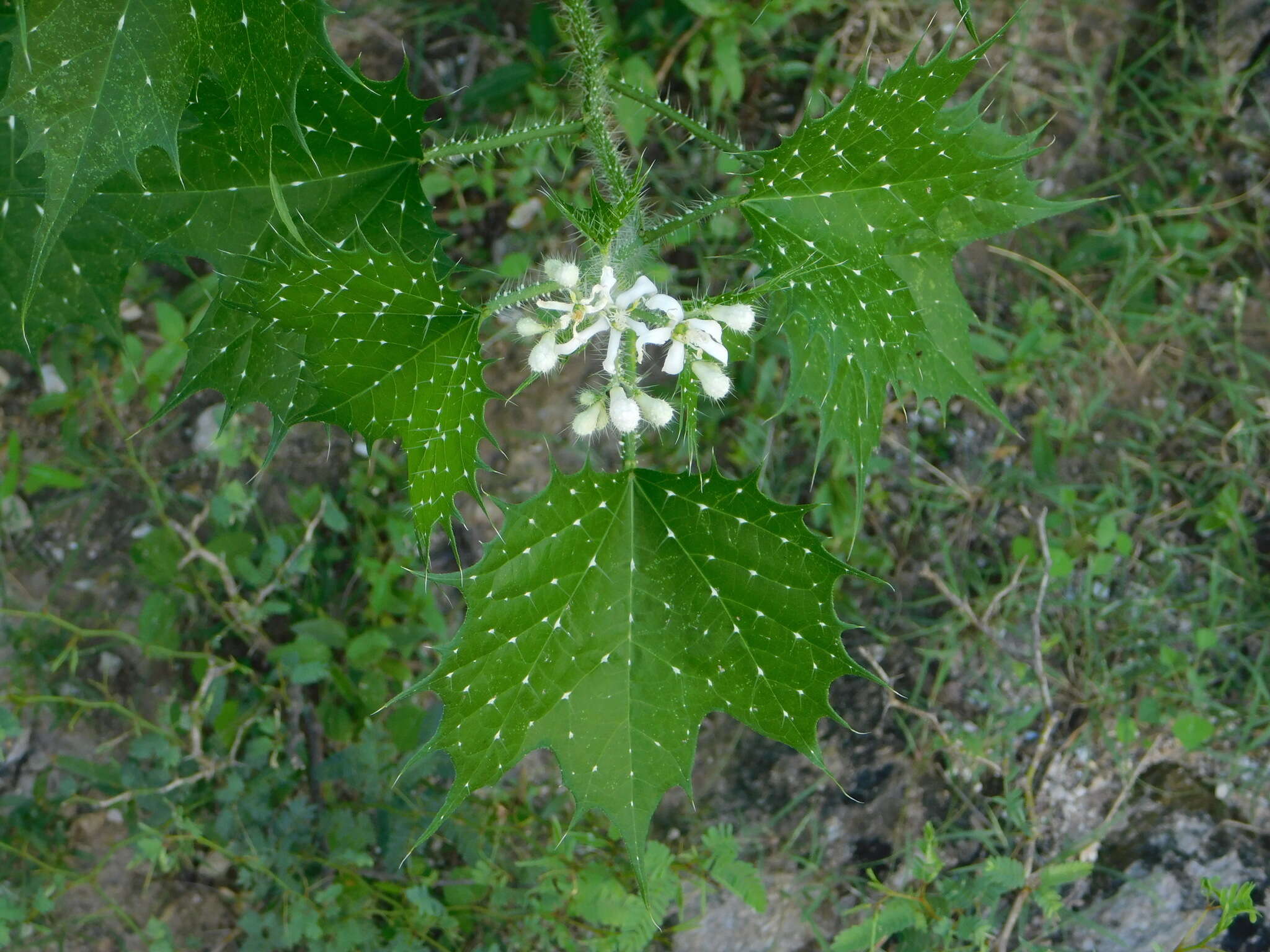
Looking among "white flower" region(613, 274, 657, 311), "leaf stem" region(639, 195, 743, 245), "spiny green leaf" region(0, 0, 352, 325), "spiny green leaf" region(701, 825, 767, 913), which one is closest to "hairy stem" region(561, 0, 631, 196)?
"leaf stem" region(639, 195, 743, 245)

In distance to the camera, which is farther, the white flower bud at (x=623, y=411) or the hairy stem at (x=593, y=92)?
Result: the hairy stem at (x=593, y=92)

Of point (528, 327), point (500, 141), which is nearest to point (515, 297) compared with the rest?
point (528, 327)

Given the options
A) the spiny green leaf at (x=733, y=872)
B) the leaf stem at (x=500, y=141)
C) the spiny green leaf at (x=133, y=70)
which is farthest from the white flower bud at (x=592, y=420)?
the spiny green leaf at (x=733, y=872)

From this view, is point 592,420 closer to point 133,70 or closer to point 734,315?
point 734,315

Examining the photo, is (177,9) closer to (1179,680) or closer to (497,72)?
(497,72)

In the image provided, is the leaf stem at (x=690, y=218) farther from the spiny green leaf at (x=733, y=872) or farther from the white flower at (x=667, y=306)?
the spiny green leaf at (x=733, y=872)

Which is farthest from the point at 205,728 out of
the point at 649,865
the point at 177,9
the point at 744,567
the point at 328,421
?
the point at 177,9

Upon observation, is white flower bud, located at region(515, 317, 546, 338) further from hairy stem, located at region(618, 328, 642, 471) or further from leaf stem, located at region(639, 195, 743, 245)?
leaf stem, located at region(639, 195, 743, 245)
